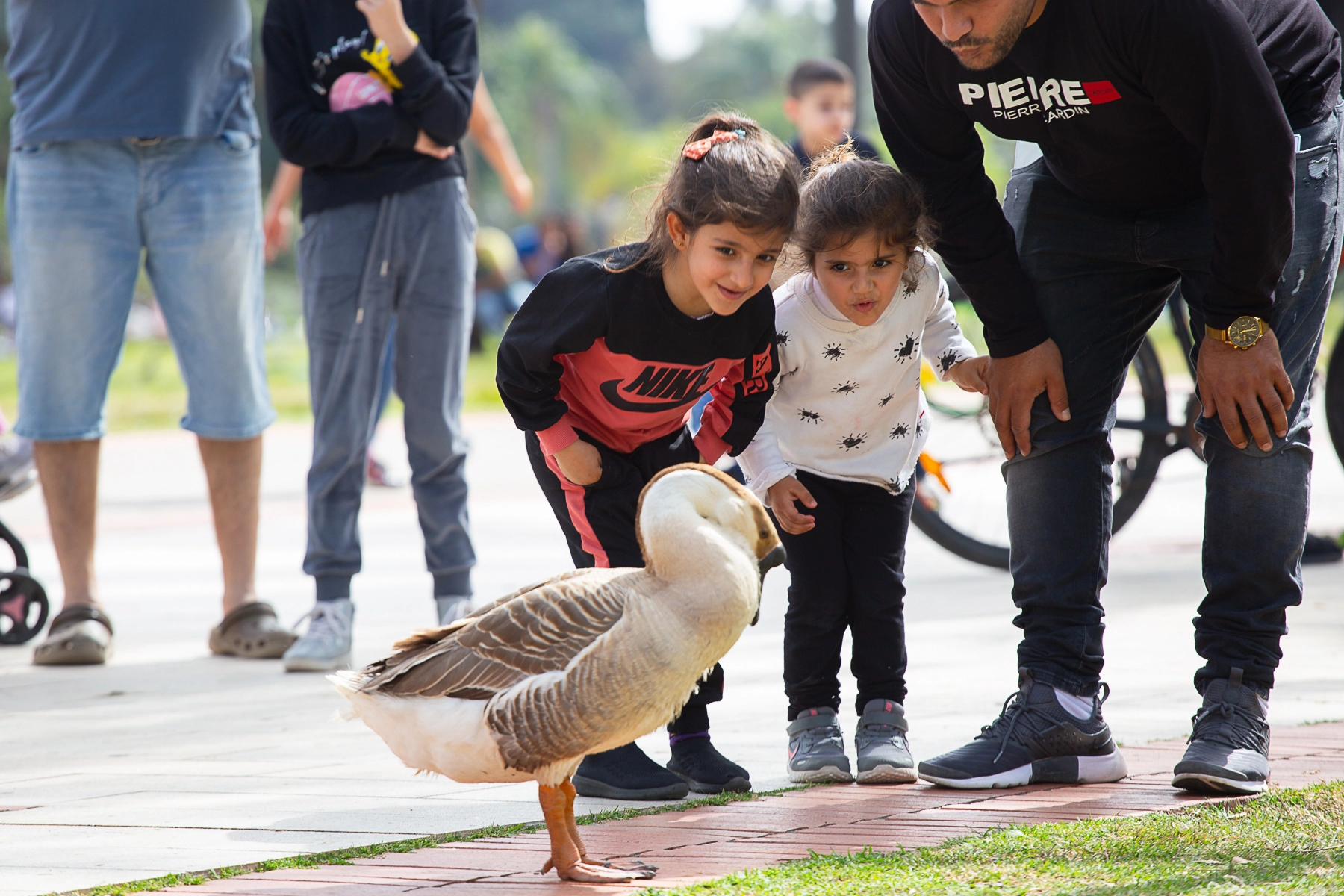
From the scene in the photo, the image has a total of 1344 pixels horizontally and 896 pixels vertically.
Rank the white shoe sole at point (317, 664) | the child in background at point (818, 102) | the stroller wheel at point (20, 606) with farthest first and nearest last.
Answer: the child in background at point (818, 102) < the stroller wheel at point (20, 606) < the white shoe sole at point (317, 664)

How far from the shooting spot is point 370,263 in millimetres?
4898

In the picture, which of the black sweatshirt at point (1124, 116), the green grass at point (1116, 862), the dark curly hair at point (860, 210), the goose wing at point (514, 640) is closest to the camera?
the green grass at point (1116, 862)

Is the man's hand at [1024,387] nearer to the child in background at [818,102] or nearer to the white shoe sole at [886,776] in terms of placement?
the white shoe sole at [886,776]

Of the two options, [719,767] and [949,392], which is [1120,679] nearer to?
[719,767]

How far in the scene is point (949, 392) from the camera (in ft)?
43.6

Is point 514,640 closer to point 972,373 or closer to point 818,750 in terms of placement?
point 818,750

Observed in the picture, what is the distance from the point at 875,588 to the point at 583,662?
1.19m

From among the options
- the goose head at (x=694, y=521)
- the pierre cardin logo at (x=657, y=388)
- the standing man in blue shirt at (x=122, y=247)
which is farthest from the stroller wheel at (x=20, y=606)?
the goose head at (x=694, y=521)

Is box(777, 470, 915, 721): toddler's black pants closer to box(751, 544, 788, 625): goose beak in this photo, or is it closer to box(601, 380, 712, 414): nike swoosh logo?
box(601, 380, 712, 414): nike swoosh logo

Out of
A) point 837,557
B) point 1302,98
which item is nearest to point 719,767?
point 837,557

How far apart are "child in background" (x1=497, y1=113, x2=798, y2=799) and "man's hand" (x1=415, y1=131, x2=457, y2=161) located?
65.9 inches

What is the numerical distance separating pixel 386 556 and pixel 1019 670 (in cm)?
434

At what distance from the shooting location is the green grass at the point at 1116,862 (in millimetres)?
2355

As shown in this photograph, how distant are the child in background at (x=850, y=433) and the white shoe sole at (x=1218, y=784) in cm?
65
